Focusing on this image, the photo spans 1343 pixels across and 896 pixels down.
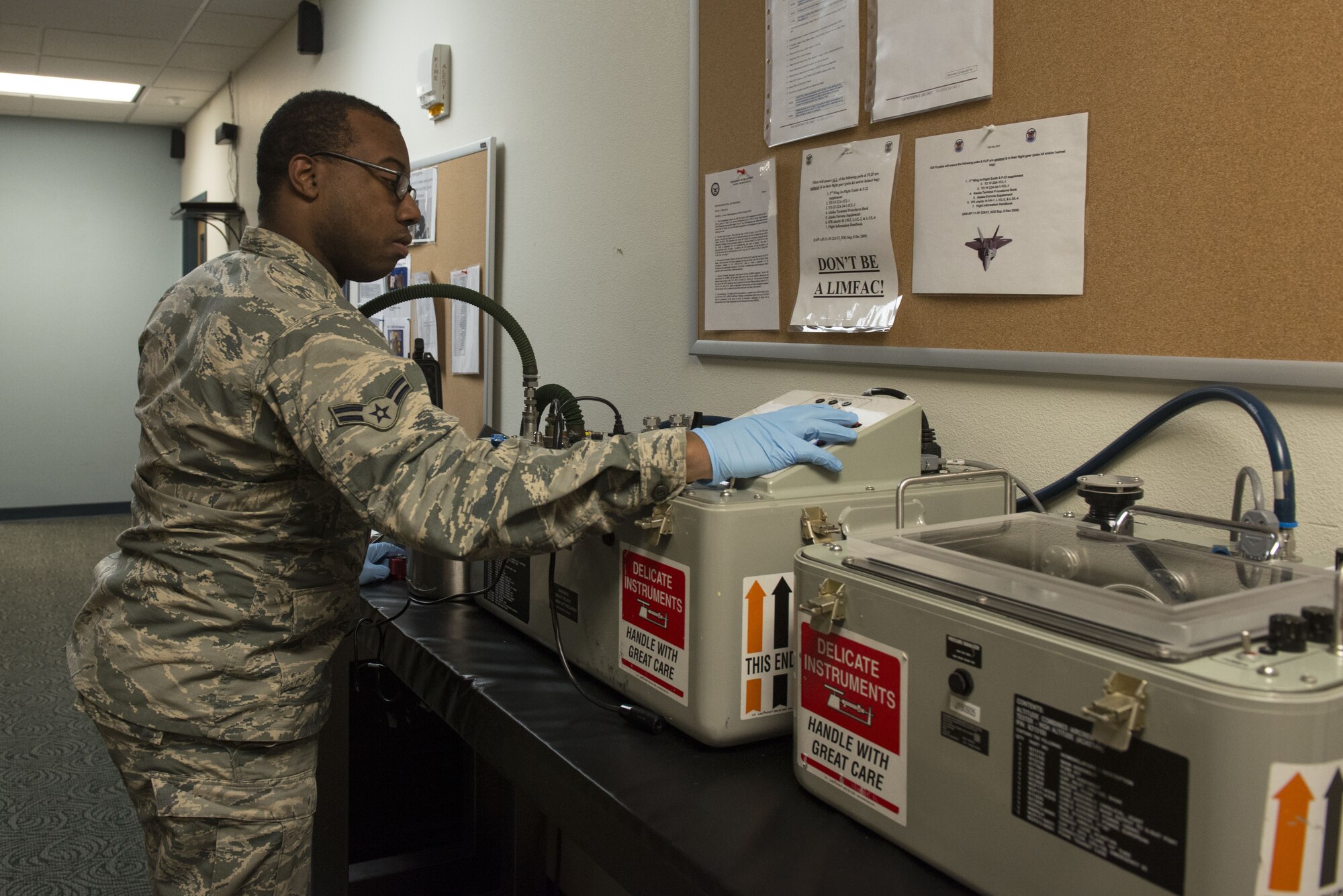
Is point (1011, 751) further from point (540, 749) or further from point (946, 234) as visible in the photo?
point (946, 234)

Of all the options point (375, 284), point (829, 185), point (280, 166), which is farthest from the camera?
point (375, 284)

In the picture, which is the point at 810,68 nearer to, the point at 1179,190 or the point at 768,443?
the point at 1179,190

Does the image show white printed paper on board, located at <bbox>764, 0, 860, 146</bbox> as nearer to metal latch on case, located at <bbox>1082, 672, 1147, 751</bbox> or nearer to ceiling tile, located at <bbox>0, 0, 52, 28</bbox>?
metal latch on case, located at <bbox>1082, 672, 1147, 751</bbox>

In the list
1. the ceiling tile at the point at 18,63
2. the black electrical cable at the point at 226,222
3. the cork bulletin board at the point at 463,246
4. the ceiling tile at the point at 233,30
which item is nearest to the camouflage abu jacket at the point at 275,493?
the cork bulletin board at the point at 463,246

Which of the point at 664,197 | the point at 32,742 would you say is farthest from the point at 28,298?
the point at 664,197

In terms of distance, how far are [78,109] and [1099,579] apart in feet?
23.3

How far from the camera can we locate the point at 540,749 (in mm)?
1042

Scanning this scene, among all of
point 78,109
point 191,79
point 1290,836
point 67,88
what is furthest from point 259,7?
point 1290,836

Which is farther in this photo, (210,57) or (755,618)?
(210,57)

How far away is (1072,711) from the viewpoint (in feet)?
2.02

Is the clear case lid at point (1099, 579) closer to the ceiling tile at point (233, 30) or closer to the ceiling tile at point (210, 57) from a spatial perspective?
the ceiling tile at point (233, 30)

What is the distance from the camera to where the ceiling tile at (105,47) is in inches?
175

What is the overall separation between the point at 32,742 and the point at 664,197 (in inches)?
105

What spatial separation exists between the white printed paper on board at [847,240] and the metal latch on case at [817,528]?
460mm
